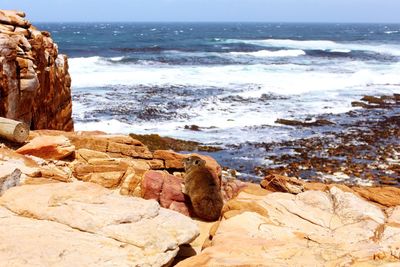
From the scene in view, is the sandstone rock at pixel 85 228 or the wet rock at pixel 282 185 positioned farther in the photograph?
the wet rock at pixel 282 185

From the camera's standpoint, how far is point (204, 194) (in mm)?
8828

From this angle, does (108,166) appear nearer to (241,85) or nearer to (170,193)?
(170,193)

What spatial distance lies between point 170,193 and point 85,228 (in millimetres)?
3136

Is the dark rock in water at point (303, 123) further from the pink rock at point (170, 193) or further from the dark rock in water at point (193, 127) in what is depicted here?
the pink rock at point (170, 193)

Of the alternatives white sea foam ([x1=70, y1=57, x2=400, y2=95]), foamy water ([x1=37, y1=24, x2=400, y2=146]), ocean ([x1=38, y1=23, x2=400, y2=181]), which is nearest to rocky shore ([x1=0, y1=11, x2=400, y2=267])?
ocean ([x1=38, y1=23, x2=400, y2=181])

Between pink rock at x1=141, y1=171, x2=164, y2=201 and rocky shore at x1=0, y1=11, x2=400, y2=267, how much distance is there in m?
0.02

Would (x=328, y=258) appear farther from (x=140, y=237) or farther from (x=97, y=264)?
(x=97, y=264)

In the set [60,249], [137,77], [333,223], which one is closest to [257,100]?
[137,77]

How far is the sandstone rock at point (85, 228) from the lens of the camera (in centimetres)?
547

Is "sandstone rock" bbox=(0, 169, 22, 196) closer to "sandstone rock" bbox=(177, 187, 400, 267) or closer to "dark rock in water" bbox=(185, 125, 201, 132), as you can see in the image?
"sandstone rock" bbox=(177, 187, 400, 267)

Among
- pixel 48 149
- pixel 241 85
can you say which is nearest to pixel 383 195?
pixel 48 149

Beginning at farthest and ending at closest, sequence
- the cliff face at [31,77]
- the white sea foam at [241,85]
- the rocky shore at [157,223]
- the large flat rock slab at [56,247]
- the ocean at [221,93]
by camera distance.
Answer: the white sea foam at [241,85] → the ocean at [221,93] → the cliff face at [31,77] → the rocky shore at [157,223] → the large flat rock slab at [56,247]

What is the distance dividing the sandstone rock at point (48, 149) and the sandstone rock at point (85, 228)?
239cm

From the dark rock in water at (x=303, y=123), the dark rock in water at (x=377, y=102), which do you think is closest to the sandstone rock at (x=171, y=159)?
the dark rock in water at (x=303, y=123)
